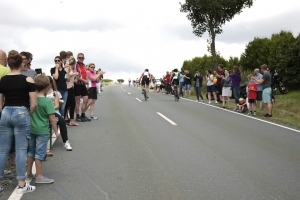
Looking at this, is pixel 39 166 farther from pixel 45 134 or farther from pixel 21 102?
pixel 21 102

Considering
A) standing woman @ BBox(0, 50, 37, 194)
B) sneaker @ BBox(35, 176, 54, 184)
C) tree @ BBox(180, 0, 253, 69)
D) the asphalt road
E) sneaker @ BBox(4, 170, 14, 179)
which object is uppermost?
tree @ BBox(180, 0, 253, 69)

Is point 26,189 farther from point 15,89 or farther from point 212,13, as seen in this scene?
point 212,13

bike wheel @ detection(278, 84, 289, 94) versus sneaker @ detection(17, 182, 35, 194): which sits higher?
bike wheel @ detection(278, 84, 289, 94)

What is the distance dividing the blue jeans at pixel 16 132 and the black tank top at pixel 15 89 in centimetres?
9

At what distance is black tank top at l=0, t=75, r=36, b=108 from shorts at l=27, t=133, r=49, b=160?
659 millimetres

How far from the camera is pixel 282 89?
23266mm

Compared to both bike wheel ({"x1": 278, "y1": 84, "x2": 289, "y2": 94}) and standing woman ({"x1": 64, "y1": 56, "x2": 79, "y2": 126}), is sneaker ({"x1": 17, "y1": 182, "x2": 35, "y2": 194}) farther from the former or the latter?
bike wheel ({"x1": 278, "y1": 84, "x2": 289, "y2": 94})

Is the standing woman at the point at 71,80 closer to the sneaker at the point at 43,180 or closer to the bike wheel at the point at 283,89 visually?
the sneaker at the point at 43,180

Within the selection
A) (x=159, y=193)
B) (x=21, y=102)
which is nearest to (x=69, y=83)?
(x=21, y=102)

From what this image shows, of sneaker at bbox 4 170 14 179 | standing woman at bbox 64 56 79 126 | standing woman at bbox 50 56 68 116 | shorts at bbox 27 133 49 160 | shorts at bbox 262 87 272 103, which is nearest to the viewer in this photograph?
shorts at bbox 27 133 49 160

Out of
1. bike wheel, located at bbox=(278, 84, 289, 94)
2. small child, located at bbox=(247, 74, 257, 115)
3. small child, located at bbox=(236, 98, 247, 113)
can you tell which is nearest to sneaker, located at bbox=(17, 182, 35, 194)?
small child, located at bbox=(247, 74, 257, 115)

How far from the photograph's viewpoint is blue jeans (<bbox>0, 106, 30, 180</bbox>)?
4.91 m

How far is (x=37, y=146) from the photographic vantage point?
5406 mm

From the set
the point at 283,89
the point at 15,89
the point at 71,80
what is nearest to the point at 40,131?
the point at 15,89
